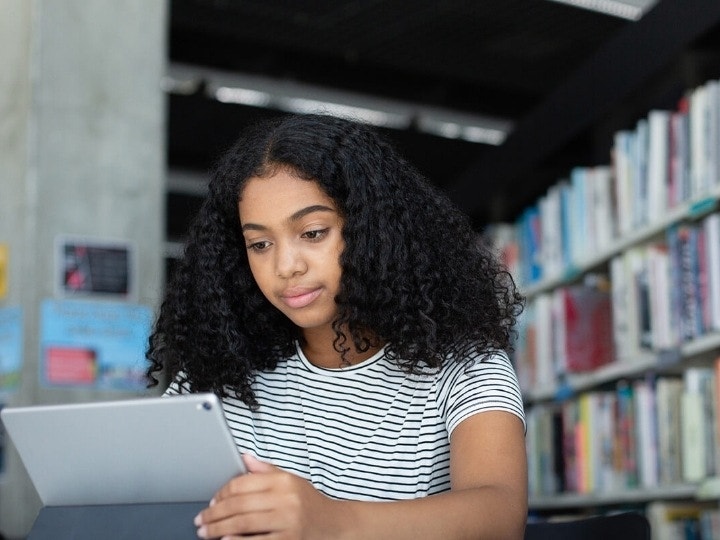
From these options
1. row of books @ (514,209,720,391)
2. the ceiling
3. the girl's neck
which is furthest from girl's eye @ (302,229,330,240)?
the ceiling

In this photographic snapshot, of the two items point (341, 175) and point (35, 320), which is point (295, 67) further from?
point (341, 175)

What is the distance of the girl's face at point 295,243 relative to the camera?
1.44 metres

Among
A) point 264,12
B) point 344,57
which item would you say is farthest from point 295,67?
point 264,12

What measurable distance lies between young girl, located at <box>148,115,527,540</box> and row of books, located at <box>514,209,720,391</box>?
1.76 feet

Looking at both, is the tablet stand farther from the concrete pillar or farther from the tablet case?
the concrete pillar

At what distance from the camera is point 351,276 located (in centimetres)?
149

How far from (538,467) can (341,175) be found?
239cm

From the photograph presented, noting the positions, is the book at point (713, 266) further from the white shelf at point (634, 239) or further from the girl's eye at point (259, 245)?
the girl's eye at point (259, 245)

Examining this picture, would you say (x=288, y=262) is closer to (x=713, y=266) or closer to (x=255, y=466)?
(x=255, y=466)

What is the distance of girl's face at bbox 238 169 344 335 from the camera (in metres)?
1.44

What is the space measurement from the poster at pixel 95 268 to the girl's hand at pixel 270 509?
2175 mm

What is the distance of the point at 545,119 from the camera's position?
387cm

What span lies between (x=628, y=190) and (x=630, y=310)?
35 centimetres

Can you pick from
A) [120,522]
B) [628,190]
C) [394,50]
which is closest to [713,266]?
[628,190]
